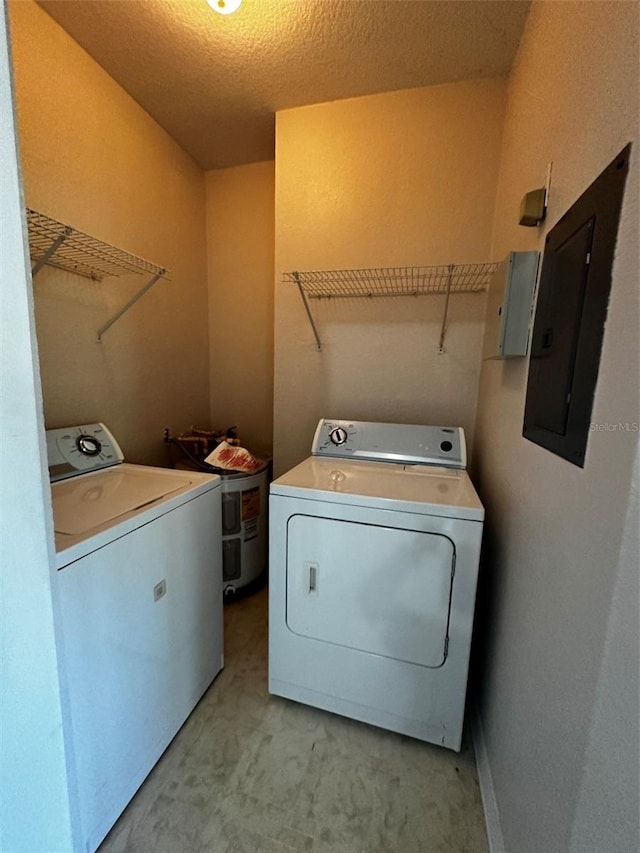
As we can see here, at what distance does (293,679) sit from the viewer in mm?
1509

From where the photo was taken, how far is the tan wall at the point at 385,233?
1.88 meters

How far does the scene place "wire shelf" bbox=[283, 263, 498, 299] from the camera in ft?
6.40

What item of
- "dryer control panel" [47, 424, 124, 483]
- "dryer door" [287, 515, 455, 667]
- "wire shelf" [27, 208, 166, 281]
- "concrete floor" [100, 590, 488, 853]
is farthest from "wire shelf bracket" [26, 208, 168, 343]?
"concrete floor" [100, 590, 488, 853]

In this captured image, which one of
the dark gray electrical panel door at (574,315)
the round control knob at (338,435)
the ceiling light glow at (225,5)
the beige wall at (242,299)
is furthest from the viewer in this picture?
the beige wall at (242,299)

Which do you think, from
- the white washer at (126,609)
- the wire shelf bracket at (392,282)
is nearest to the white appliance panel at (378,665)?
the white washer at (126,609)

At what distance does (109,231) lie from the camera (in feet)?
6.12

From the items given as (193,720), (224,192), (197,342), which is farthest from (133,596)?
(224,192)

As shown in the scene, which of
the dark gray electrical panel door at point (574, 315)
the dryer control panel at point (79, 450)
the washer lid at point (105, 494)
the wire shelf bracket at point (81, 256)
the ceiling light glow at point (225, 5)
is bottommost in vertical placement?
the washer lid at point (105, 494)

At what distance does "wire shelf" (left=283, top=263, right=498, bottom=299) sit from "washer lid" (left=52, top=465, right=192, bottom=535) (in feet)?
4.41

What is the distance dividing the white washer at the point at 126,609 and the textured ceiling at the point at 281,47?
1.86m

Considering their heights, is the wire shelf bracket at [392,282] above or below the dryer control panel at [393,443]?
above

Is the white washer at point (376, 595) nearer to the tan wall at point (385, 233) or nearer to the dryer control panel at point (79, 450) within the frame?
the tan wall at point (385, 233)

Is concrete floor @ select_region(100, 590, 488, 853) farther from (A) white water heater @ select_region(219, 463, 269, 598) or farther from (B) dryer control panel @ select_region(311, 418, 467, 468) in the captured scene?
(B) dryer control panel @ select_region(311, 418, 467, 468)

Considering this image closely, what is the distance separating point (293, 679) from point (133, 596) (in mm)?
843
